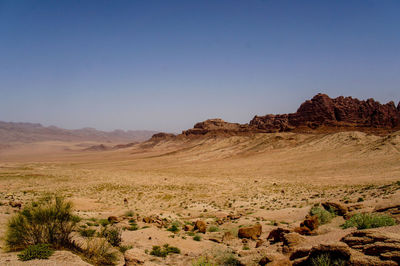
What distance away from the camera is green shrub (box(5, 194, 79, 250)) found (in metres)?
7.91

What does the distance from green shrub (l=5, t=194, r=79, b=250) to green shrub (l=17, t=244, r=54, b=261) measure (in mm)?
876

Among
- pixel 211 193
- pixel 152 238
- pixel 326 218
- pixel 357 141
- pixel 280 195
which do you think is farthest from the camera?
pixel 357 141

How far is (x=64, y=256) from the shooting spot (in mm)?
7340

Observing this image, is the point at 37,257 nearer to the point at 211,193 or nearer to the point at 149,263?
the point at 149,263

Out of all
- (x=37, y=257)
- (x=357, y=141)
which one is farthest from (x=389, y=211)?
(x=357, y=141)

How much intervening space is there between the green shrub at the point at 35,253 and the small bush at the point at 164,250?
3.31 m

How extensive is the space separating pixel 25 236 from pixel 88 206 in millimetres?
11750

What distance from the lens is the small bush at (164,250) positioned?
359 inches

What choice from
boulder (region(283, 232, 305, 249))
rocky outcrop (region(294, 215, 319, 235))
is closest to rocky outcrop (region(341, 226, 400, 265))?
boulder (region(283, 232, 305, 249))

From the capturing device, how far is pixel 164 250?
9500 mm

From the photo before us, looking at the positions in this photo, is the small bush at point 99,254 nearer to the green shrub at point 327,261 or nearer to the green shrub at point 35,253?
the green shrub at point 35,253

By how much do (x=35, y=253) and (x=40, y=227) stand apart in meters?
1.46

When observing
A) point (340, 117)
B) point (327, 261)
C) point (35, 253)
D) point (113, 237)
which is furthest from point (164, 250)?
point (340, 117)

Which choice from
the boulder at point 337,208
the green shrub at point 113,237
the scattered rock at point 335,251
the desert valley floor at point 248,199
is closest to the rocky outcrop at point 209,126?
the desert valley floor at point 248,199
